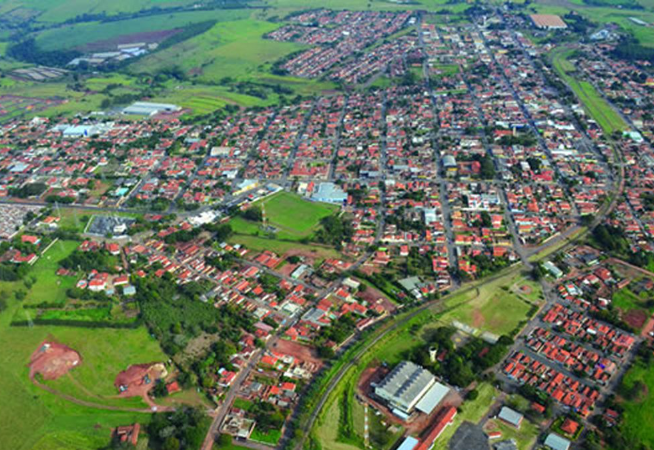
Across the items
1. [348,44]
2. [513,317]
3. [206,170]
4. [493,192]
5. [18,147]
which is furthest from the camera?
[348,44]

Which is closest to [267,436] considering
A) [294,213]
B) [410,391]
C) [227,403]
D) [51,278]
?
[227,403]

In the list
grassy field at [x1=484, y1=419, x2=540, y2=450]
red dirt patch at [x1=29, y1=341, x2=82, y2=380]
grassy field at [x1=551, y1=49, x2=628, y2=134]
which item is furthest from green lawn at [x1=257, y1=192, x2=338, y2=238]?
grassy field at [x1=551, y1=49, x2=628, y2=134]

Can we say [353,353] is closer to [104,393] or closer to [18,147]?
[104,393]

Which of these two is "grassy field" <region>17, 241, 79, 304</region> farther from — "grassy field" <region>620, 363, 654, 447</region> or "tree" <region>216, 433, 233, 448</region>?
"grassy field" <region>620, 363, 654, 447</region>

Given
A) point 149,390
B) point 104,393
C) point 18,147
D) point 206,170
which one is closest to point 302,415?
point 149,390

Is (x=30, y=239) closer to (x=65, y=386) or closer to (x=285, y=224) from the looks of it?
(x=65, y=386)
